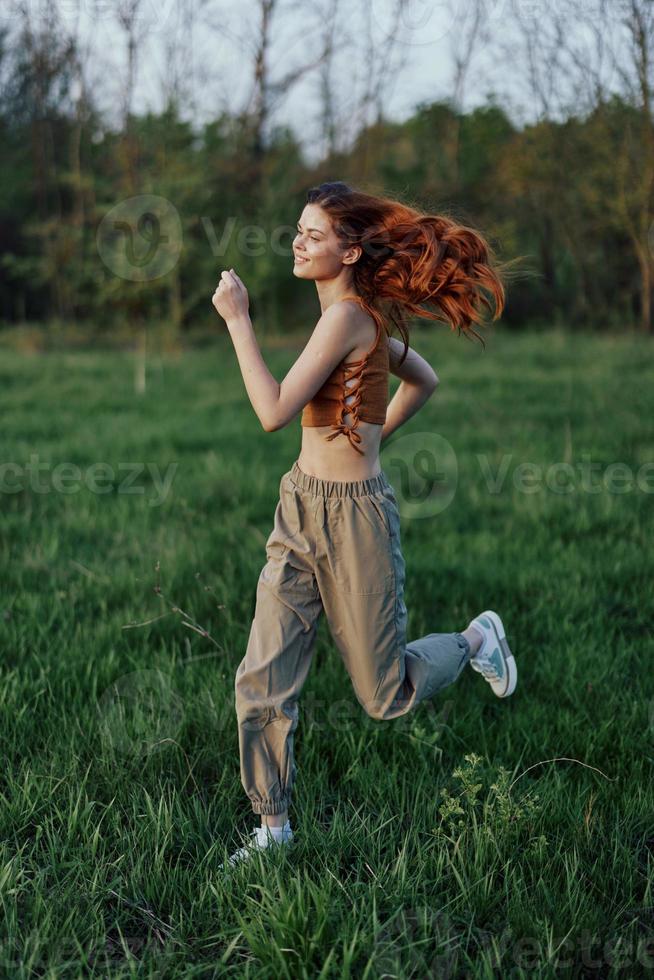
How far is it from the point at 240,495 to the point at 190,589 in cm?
147

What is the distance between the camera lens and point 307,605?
2.23 m

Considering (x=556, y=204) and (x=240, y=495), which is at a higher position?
(x=556, y=204)

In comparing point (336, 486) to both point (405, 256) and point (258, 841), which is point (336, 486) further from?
point (258, 841)

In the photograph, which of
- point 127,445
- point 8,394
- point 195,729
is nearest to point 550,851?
point 195,729

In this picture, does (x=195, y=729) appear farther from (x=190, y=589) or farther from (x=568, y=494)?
(x=568, y=494)

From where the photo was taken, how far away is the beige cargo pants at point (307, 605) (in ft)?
7.08

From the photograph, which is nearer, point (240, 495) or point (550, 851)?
point (550, 851)

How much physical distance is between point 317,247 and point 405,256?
23 centimetres

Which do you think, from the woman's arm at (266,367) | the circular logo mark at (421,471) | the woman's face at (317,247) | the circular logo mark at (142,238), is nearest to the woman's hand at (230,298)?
the woman's arm at (266,367)

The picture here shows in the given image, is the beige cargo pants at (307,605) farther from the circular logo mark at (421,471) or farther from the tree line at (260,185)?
the tree line at (260,185)

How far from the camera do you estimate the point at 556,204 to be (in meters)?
14.8

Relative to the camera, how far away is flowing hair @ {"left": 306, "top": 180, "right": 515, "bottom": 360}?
2174 millimetres

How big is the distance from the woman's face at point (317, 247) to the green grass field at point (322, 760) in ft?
3.92

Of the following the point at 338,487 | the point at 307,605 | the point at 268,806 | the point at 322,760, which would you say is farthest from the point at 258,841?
the point at 338,487
